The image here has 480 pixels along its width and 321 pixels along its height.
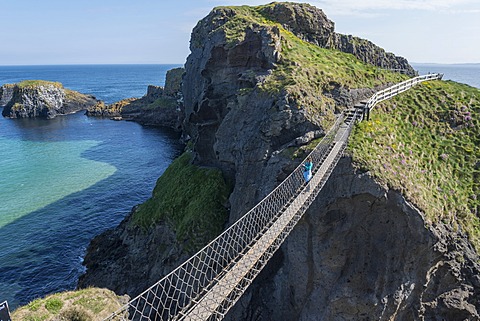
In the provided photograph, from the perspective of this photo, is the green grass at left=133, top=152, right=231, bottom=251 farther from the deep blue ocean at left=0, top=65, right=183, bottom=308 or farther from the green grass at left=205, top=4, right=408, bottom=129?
the green grass at left=205, top=4, right=408, bottom=129

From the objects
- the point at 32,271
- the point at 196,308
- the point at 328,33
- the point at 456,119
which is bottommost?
the point at 32,271

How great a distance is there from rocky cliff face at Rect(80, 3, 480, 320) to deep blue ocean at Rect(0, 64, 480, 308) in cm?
426

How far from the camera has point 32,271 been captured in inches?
1204

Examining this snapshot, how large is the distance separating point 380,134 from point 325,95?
239 inches

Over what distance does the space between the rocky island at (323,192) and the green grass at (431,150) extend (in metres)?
0.10

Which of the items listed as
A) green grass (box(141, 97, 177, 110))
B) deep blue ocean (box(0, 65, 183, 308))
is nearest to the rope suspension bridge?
deep blue ocean (box(0, 65, 183, 308))

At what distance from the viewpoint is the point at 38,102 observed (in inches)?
4163

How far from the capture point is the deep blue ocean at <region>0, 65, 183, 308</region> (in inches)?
1222

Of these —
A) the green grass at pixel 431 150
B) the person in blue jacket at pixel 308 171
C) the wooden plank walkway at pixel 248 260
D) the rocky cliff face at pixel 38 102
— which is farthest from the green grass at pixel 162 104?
the wooden plank walkway at pixel 248 260

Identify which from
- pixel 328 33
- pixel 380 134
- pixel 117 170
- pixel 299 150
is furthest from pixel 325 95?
pixel 117 170

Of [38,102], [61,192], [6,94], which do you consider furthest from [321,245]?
[6,94]

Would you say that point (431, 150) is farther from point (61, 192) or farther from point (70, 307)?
point (61, 192)

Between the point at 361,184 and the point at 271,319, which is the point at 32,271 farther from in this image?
the point at 361,184

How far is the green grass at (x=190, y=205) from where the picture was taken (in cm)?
2848
